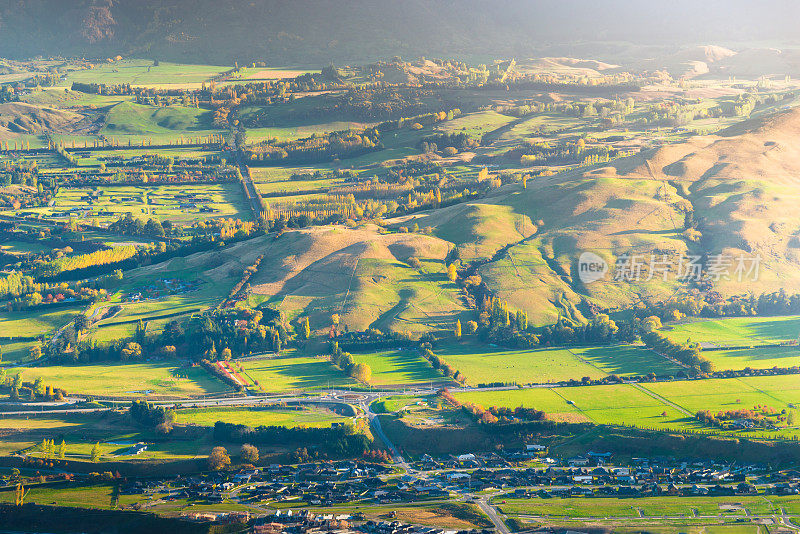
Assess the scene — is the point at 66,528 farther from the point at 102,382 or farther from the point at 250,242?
the point at 250,242

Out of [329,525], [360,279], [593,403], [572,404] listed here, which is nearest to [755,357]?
[593,403]

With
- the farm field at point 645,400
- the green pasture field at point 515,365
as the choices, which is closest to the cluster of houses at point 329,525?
the farm field at point 645,400

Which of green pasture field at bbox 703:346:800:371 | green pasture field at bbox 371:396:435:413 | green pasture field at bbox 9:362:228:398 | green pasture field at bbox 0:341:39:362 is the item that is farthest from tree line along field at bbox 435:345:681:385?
green pasture field at bbox 0:341:39:362

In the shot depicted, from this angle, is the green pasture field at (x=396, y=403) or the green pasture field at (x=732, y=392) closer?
the green pasture field at (x=732, y=392)

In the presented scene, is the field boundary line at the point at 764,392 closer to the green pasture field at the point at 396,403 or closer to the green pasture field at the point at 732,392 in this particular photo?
the green pasture field at the point at 732,392

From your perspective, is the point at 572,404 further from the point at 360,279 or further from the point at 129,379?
the point at 129,379

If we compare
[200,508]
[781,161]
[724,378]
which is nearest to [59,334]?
[200,508]

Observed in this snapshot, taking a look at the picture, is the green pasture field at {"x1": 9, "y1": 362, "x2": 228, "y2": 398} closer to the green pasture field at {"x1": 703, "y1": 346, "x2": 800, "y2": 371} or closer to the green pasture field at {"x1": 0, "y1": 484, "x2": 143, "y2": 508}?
the green pasture field at {"x1": 0, "y1": 484, "x2": 143, "y2": 508}

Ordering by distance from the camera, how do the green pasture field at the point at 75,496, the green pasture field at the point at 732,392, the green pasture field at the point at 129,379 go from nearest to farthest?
the green pasture field at the point at 75,496 → the green pasture field at the point at 732,392 → the green pasture field at the point at 129,379
